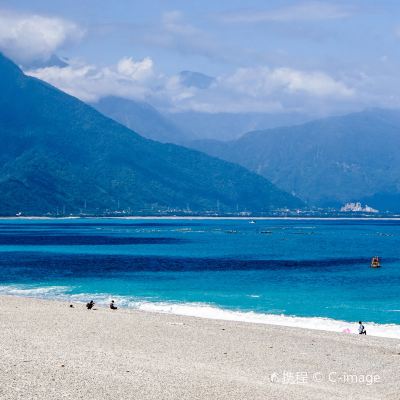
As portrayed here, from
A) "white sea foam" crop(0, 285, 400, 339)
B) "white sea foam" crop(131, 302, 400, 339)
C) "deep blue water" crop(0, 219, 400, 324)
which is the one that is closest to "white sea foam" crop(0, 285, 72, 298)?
"white sea foam" crop(0, 285, 400, 339)

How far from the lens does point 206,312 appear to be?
58.6 meters

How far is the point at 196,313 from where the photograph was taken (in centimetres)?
5797

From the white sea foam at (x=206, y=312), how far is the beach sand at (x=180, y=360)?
5446 millimetres

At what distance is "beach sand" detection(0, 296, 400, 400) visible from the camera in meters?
26.0

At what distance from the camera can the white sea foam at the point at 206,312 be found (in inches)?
1986

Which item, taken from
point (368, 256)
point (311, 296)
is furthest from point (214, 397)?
point (368, 256)

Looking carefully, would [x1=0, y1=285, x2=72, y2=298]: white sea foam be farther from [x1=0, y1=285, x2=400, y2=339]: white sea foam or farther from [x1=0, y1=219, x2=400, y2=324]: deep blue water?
[x1=0, y1=219, x2=400, y2=324]: deep blue water

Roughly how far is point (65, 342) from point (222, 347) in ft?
26.6

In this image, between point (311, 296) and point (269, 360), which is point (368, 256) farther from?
point (269, 360)

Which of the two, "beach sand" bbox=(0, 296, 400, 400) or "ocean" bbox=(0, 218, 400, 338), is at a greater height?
"beach sand" bbox=(0, 296, 400, 400)

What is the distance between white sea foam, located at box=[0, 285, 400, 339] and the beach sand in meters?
5.45

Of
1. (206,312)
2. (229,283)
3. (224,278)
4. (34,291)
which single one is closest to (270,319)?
(206,312)

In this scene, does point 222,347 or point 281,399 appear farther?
point 222,347

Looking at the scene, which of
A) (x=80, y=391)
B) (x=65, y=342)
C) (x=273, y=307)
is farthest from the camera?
(x=273, y=307)
